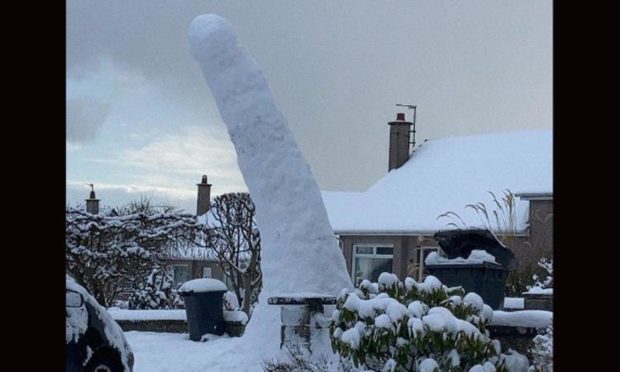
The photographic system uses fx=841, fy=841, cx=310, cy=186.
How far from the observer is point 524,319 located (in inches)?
265

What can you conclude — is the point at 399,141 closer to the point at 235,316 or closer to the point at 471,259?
the point at 235,316

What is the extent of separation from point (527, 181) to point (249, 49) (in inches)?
391

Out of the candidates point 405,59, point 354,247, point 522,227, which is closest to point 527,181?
point 522,227

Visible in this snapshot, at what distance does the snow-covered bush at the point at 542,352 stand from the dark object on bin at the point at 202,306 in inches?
217

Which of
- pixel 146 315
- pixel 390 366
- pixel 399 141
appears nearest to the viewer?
pixel 390 366

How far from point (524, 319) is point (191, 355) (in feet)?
13.4

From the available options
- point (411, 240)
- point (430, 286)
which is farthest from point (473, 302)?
point (411, 240)

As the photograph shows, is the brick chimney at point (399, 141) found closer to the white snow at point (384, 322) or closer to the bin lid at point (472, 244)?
the bin lid at point (472, 244)

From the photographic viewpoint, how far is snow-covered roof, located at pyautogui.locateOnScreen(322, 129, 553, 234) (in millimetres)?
18656

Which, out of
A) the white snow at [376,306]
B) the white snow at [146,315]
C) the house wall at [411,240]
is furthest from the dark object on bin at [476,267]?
the house wall at [411,240]

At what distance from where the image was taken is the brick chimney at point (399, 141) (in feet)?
71.3

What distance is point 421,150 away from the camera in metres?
22.4

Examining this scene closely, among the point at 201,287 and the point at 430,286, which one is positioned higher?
the point at 430,286
